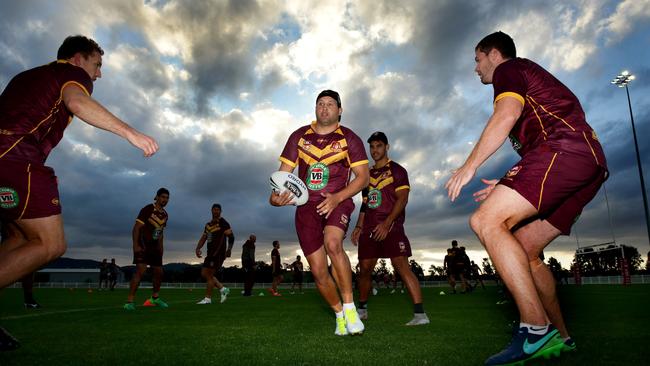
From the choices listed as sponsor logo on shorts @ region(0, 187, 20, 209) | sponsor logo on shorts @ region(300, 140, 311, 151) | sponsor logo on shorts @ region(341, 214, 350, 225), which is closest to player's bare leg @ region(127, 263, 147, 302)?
sponsor logo on shorts @ region(300, 140, 311, 151)

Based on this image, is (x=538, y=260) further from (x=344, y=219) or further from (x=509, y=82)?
(x=344, y=219)

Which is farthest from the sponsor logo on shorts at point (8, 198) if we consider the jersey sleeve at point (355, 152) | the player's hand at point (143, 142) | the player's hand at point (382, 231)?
the player's hand at point (382, 231)

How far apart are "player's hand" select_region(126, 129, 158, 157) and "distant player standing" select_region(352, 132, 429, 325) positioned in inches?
159

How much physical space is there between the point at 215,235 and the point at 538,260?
35.4 ft

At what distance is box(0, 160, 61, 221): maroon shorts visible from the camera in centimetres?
301

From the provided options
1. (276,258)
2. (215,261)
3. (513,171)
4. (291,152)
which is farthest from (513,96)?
(276,258)

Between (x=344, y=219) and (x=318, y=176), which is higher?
(x=318, y=176)

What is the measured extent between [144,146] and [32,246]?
110cm

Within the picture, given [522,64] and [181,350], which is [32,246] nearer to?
[181,350]

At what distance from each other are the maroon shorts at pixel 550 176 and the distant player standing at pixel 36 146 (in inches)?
106

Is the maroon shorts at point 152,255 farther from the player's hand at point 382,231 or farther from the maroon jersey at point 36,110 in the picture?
the maroon jersey at point 36,110

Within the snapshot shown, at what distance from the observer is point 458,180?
2898 mm

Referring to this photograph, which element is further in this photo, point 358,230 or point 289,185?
point 358,230

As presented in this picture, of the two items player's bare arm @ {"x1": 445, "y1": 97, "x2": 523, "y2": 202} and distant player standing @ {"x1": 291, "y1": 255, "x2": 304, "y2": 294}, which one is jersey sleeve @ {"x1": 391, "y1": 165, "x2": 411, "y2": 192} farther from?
distant player standing @ {"x1": 291, "y1": 255, "x2": 304, "y2": 294}
